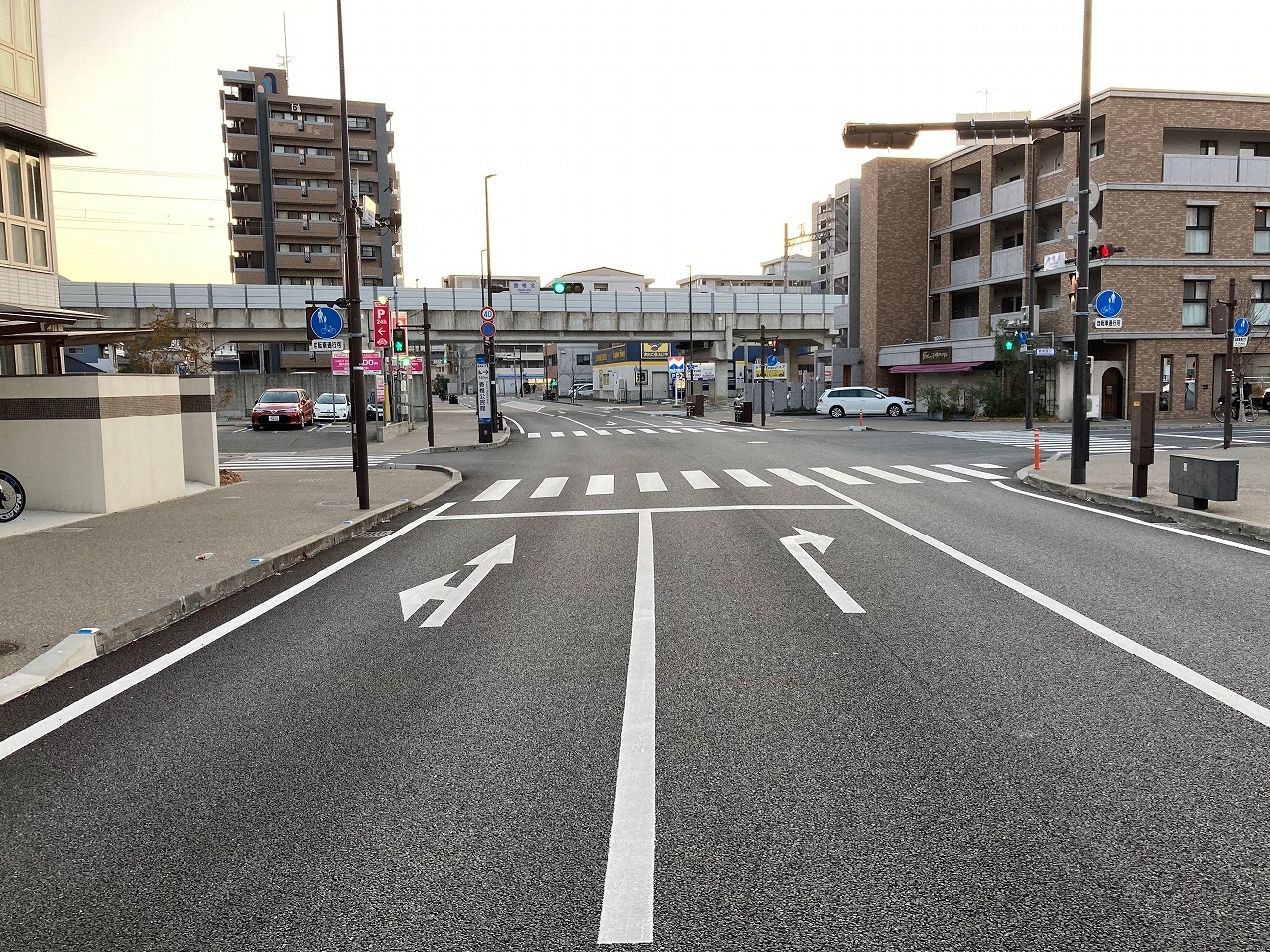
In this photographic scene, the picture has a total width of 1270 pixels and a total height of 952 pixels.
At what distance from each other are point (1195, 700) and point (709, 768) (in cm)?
282

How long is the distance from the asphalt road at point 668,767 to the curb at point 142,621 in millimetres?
190

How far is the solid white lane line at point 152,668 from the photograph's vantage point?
496 cm

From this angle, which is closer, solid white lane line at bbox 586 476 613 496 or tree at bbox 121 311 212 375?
solid white lane line at bbox 586 476 613 496

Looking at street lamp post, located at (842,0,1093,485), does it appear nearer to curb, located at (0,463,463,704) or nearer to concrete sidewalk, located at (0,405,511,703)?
concrete sidewalk, located at (0,405,511,703)

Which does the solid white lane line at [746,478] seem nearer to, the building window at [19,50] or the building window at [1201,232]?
the building window at [19,50]

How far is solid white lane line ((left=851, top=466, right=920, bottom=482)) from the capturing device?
18.3 metres

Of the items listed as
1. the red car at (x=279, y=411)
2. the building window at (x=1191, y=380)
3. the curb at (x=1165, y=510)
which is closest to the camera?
the curb at (x=1165, y=510)

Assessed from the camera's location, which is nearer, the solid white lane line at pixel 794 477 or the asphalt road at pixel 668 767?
the asphalt road at pixel 668 767

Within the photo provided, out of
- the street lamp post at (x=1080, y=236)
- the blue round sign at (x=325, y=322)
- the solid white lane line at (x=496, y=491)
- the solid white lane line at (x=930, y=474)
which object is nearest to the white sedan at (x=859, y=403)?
the solid white lane line at (x=930, y=474)

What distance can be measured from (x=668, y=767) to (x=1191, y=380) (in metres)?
42.2

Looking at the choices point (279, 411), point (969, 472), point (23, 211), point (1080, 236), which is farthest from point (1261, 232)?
point (23, 211)

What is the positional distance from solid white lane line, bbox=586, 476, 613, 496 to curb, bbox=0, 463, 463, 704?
551cm

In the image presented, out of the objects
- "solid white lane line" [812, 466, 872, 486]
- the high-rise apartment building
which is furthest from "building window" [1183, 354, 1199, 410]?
the high-rise apartment building

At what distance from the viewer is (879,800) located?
393cm
